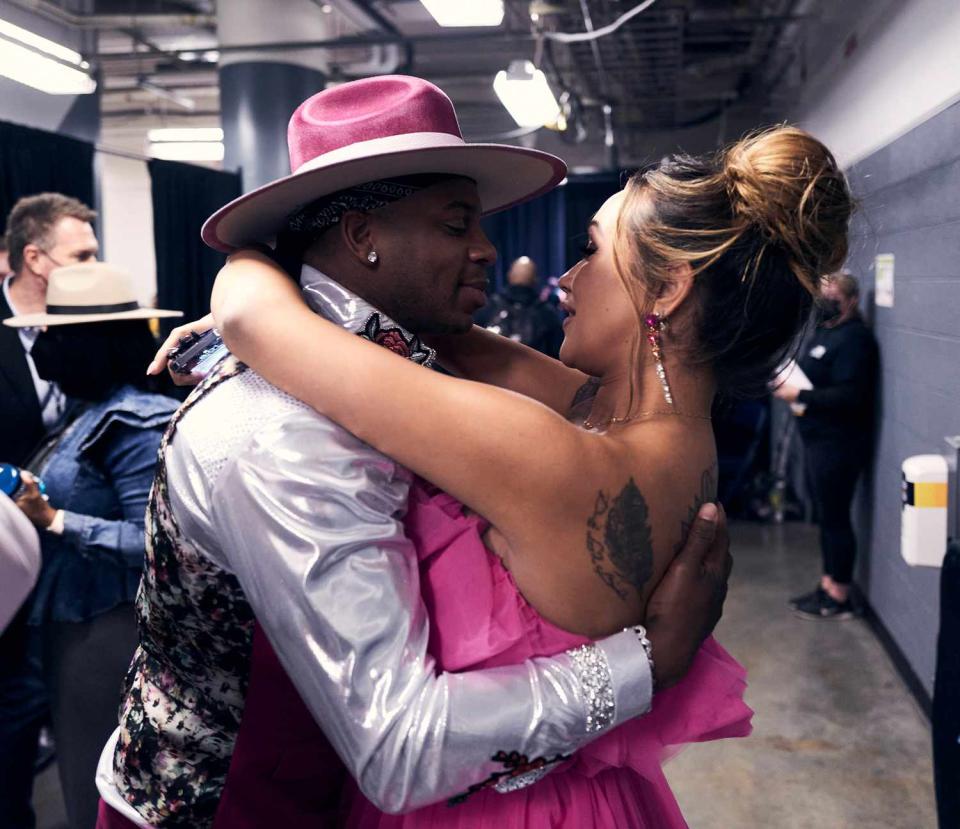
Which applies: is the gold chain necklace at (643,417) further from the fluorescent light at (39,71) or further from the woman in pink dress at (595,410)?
the fluorescent light at (39,71)

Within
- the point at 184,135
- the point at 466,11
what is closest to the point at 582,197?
the point at 184,135

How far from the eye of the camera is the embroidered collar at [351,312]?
1.12 metres

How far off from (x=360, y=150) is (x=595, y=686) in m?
0.63

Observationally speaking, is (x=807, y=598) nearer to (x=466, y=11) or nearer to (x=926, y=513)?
(x=926, y=513)

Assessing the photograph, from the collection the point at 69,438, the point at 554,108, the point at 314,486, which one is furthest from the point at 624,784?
the point at 554,108

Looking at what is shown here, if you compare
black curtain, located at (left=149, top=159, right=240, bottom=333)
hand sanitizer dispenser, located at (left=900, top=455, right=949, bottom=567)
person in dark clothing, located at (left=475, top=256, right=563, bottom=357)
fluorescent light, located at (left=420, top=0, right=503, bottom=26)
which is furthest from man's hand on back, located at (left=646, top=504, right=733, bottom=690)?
person in dark clothing, located at (left=475, top=256, right=563, bottom=357)

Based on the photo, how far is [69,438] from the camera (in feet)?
7.41

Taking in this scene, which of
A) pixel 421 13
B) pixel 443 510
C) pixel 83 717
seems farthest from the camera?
pixel 421 13

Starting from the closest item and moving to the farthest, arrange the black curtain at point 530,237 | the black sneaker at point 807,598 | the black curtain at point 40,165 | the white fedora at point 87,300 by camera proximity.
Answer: the white fedora at point 87,300, the black curtain at point 40,165, the black sneaker at point 807,598, the black curtain at point 530,237

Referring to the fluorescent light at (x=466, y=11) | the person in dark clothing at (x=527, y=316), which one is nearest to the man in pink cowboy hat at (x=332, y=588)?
the fluorescent light at (x=466, y=11)

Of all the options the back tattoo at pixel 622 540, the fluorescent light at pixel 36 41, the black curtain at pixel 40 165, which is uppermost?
the fluorescent light at pixel 36 41

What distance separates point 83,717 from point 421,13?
27.9 feet

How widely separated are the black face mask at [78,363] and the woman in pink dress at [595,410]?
1.30 meters

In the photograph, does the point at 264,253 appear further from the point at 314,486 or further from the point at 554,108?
the point at 554,108
